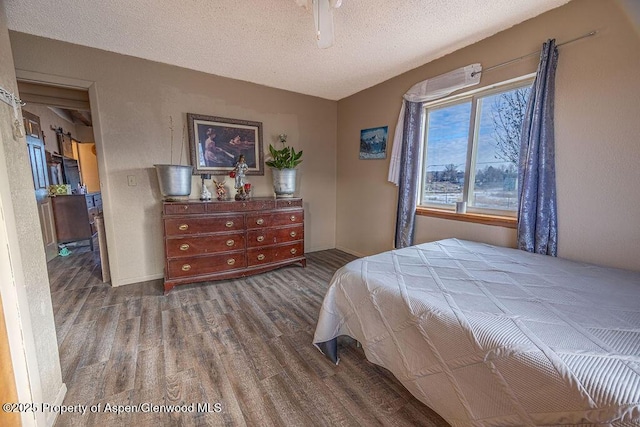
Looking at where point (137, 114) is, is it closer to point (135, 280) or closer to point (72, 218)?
point (135, 280)

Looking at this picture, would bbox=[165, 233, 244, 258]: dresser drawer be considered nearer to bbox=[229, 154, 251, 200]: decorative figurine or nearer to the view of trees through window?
bbox=[229, 154, 251, 200]: decorative figurine

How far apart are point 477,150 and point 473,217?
66cm

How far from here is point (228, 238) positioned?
2.72m

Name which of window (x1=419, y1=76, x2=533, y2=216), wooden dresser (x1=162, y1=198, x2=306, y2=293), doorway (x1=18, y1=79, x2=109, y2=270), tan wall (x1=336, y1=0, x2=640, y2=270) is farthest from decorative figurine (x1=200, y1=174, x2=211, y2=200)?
tan wall (x1=336, y1=0, x2=640, y2=270)

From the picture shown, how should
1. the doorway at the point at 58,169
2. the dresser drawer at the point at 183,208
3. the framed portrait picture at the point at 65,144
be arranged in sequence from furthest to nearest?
1. the framed portrait picture at the point at 65,144
2. the doorway at the point at 58,169
3. the dresser drawer at the point at 183,208

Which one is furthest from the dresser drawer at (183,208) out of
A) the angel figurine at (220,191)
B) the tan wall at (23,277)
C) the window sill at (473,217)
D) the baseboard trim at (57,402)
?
Result: the window sill at (473,217)

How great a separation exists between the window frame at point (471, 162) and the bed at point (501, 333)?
0.62m

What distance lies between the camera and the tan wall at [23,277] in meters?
1.00

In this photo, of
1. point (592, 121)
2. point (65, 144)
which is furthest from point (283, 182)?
point (65, 144)

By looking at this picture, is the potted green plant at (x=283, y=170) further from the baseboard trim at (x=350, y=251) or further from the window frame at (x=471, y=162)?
the window frame at (x=471, y=162)

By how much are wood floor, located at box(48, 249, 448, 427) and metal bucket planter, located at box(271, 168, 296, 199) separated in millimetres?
1264

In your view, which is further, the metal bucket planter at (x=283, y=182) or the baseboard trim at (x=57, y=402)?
the metal bucket planter at (x=283, y=182)

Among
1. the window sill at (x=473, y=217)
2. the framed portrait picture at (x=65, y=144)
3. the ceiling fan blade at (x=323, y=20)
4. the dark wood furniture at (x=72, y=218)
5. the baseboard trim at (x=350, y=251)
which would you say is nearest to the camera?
the ceiling fan blade at (x=323, y=20)

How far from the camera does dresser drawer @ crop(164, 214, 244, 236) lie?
2.45 m
